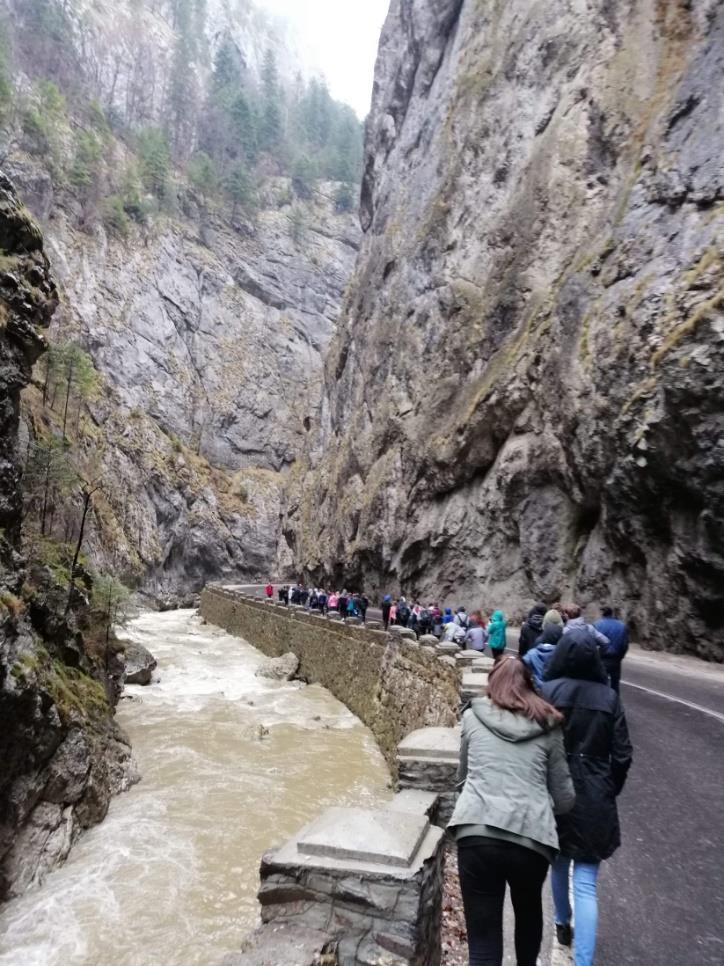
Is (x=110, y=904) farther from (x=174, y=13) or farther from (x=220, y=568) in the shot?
(x=174, y=13)

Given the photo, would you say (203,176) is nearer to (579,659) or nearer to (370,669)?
(370,669)

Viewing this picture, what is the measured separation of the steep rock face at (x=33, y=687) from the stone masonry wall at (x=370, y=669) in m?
6.36

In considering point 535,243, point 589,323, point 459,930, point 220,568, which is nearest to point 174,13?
point 220,568

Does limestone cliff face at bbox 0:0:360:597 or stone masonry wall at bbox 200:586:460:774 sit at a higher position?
limestone cliff face at bbox 0:0:360:597

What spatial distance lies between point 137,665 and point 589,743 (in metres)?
21.7

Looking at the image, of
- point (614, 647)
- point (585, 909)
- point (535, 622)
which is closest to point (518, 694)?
point (585, 909)

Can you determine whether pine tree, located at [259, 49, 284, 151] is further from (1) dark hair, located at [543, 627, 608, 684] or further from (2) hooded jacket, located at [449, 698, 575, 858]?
(2) hooded jacket, located at [449, 698, 575, 858]

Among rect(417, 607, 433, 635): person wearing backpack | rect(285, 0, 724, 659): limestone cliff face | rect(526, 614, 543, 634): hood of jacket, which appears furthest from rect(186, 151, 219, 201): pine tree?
rect(526, 614, 543, 634): hood of jacket

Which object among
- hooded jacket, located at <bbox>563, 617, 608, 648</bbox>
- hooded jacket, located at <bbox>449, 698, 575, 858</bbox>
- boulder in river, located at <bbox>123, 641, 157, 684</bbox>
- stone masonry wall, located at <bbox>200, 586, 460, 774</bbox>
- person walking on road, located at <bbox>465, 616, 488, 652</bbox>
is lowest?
boulder in river, located at <bbox>123, 641, 157, 684</bbox>

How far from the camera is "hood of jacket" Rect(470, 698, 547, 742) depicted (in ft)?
10.1

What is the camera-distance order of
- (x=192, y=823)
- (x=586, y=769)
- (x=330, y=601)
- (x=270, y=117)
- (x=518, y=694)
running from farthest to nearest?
(x=270, y=117) < (x=330, y=601) < (x=192, y=823) < (x=586, y=769) < (x=518, y=694)

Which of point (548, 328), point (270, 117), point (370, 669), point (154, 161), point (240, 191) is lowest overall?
point (370, 669)

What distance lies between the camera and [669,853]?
4984 millimetres

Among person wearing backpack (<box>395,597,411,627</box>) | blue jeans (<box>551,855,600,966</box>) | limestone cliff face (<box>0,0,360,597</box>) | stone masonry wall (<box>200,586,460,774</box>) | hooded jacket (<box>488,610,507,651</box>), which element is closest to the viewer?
blue jeans (<box>551,855,600,966</box>)
